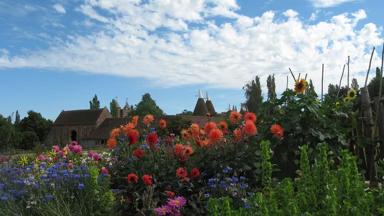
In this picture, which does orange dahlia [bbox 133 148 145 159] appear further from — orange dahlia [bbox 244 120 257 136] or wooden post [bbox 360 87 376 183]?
wooden post [bbox 360 87 376 183]

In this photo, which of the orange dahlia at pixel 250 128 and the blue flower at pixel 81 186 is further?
the orange dahlia at pixel 250 128

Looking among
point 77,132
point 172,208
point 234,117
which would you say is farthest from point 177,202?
point 77,132

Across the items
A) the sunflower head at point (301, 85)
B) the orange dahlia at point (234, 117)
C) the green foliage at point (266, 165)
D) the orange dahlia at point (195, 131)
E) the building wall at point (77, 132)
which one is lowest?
the green foliage at point (266, 165)

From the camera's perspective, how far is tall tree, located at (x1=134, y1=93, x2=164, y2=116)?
76.1 metres

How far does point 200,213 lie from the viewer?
4629 millimetres

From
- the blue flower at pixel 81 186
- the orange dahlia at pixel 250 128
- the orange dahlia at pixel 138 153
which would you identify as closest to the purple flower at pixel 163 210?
the blue flower at pixel 81 186

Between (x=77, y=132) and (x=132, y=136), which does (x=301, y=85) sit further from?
(x=77, y=132)

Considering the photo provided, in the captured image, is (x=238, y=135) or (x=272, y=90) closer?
(x=238, y=135)

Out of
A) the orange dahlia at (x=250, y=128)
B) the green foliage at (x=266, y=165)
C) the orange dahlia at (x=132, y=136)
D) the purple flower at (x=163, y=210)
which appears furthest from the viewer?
the orange dahlia at (x=132, y=136)

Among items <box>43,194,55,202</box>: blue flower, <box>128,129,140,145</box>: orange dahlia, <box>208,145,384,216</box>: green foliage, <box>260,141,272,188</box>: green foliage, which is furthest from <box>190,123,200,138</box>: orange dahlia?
<box>208,145,384,216</box>: green foliage

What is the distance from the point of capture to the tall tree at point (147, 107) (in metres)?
76.1

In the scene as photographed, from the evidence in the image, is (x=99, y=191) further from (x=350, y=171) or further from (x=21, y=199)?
(x=350, y=171)

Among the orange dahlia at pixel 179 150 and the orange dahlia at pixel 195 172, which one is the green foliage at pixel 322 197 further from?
the orange dahlia at pixel 179 150

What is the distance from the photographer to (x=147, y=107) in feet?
252
